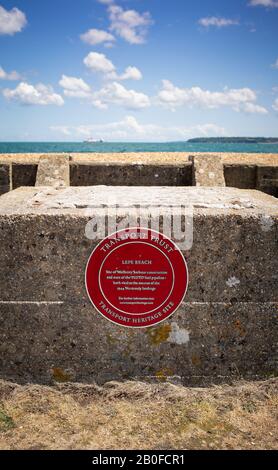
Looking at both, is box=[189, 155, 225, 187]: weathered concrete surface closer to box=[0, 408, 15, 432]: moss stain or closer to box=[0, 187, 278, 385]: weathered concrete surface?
box=[0, 187, 278, 385]: weathered concrete surface

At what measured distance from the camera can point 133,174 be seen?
7168 millimetres

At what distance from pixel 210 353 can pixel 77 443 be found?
4.35 ft

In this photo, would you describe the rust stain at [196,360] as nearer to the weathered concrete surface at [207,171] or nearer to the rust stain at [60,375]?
the rust stain at [60,375]

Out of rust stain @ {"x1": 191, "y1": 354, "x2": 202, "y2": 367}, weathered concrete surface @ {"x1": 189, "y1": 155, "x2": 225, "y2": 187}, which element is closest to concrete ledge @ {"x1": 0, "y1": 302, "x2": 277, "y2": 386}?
rust stain @ {"x1": 191, "y1": 354, "x2": 202, "y2": 367}

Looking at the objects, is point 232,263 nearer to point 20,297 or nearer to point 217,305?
point 217,305

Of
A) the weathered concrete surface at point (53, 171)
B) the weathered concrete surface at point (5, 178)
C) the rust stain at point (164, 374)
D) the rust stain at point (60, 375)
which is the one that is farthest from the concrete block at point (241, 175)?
the rust stain at point (60, 375)

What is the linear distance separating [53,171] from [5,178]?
3.49ft

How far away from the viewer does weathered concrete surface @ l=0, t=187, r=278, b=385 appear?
10.4ft

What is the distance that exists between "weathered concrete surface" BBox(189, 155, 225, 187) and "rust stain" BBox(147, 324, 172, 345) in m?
3.97

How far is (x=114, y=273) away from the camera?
3.23m

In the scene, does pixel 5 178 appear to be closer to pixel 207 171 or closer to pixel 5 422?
pixel 207 171

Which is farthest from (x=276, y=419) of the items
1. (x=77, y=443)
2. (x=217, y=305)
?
(x=77, y=443)
